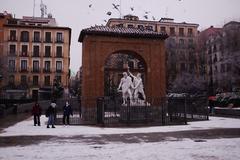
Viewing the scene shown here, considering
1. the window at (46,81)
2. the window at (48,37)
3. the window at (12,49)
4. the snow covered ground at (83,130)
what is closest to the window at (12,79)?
the window at (12,49)

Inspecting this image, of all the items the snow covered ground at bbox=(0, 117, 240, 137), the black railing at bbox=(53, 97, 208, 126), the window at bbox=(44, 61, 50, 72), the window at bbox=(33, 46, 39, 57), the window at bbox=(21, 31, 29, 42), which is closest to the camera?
the snow covered ground at bbox=(0, 117, 240, 137)

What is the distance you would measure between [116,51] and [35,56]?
3589cm

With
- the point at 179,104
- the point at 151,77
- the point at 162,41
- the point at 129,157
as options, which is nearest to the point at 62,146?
the point at 129,157

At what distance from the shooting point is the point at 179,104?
1956cm

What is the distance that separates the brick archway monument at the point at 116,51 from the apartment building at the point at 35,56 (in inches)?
1270

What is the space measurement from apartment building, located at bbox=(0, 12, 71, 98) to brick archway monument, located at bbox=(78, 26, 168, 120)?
3225 cm

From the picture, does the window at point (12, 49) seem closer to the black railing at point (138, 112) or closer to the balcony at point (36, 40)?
the balcony at point (36, 40)

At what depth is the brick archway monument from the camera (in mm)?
21188

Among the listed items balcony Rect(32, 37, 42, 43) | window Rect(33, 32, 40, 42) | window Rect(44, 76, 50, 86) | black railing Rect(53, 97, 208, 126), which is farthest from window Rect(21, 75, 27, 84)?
black railing Rect(53, 97, 208, 126)

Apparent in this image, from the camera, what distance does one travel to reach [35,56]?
54156mm

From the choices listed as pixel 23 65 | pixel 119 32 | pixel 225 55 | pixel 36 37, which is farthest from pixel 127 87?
pixel 36 37

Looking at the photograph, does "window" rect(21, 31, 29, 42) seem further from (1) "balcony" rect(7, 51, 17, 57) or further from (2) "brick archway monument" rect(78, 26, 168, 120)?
(2) "brick archway monument" rect(78, 26, 168, 120)

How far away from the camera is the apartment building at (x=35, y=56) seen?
172ft

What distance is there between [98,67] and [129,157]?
46.2ft
